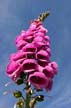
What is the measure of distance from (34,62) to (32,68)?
0.11 m

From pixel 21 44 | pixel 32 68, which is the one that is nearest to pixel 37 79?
pixel 32 68

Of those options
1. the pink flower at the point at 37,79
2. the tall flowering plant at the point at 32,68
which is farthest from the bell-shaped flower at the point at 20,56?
the pink flower at the point at 37,79

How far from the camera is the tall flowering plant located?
17.1ft

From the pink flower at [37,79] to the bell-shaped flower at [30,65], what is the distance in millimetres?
140

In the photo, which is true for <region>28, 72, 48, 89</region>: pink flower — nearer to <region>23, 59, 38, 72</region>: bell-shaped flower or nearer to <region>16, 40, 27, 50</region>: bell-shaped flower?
<region>23, 59, 38, 72</region>: bell-shaped flower

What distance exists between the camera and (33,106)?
5258mm

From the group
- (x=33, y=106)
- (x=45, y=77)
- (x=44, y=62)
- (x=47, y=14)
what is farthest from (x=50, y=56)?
(x=47, y=14)

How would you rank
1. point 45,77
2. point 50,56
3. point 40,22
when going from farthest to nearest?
1. point 40,22
2. point 50,56
3. point 45,77

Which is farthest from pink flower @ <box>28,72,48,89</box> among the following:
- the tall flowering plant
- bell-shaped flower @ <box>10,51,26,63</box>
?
bell-shaped flower @ <box>10,51,26,63</box>

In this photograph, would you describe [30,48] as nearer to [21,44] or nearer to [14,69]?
[21,44]

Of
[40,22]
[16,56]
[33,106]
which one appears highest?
[40,22]

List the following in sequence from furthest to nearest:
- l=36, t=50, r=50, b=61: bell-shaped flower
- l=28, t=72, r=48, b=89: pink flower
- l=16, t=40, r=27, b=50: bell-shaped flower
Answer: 1. l=16, t=40, r=27, b=50: bell-shaped flower
2. l=36, t=50, r=50, b=61: bell-shaped flower
3. l=28, t=72, r=48, b=89: pink flower

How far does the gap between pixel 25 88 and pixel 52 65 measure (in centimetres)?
59

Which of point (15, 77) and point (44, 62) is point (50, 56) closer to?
point (44, 62)
